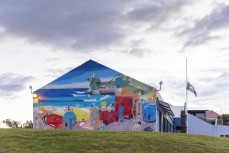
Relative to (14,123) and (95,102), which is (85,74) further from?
(14,123)

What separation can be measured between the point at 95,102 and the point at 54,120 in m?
3.59

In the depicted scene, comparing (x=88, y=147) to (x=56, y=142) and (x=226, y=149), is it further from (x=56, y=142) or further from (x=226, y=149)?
→ (x=226, y=149)

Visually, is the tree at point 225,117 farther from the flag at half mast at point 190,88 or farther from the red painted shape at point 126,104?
the red painted shape at point 126,104

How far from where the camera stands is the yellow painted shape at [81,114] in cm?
3481

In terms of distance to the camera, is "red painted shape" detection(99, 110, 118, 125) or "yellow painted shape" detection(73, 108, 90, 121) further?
"yellow painted shape" detection(73, 108, 90, 121)

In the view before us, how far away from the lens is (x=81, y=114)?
35.0 metres

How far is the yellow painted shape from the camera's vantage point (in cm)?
3481

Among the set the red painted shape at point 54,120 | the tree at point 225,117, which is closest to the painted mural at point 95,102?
the red painted shape at point 54,120

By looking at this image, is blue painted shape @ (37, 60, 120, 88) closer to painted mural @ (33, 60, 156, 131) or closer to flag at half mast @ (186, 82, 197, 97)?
painted mural @ (33, 60, 156, 131)

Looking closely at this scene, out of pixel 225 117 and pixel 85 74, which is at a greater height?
pixel 85 74

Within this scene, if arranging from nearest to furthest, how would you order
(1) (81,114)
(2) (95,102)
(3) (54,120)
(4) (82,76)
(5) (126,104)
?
→ (5) (126,104) → (2) (95,102) → (1) (81,114) → (3) (54,120) → (4) (82,76)

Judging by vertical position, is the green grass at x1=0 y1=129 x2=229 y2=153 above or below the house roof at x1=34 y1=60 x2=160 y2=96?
below

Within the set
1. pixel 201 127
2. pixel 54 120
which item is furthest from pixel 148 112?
pixel 201 127

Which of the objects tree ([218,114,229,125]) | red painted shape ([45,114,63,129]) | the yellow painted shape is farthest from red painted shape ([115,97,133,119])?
tree ([218,114,229,125])
